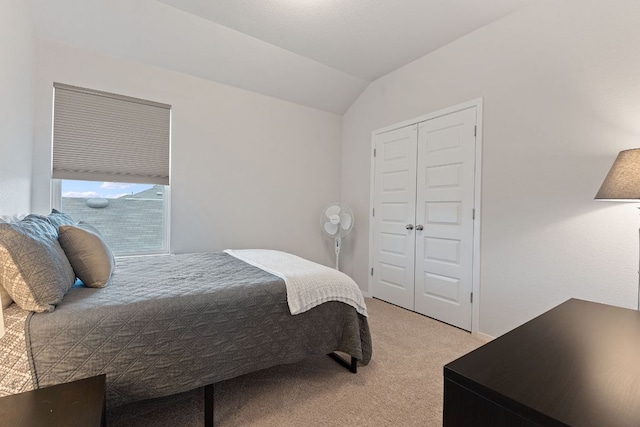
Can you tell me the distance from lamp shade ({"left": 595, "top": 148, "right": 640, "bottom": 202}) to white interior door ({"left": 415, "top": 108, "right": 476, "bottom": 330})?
118cm

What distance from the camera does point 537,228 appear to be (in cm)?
230

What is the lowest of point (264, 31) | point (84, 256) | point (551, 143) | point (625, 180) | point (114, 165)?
point (84, 256)

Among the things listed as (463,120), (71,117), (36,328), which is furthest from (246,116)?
(36,328)

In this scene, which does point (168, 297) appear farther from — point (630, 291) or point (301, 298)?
point (630, 291)

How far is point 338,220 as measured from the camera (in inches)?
144

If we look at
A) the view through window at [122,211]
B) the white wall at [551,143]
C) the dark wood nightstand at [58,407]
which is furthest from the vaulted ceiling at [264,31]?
the dark wood nightstand at [58,407]

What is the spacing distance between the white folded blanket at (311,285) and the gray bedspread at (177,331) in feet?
0.17

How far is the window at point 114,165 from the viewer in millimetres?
2590

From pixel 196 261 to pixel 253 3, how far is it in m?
2.10

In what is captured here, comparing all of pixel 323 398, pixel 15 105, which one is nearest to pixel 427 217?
pixel 323 398

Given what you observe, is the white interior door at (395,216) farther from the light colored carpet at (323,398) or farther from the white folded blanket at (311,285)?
the white folded blanket at (311,285)

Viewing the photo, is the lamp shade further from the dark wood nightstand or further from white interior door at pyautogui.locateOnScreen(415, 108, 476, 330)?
the dark wood nightstand

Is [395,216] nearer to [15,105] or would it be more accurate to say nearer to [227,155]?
[227,155]

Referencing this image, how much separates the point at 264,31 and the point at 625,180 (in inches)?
112
